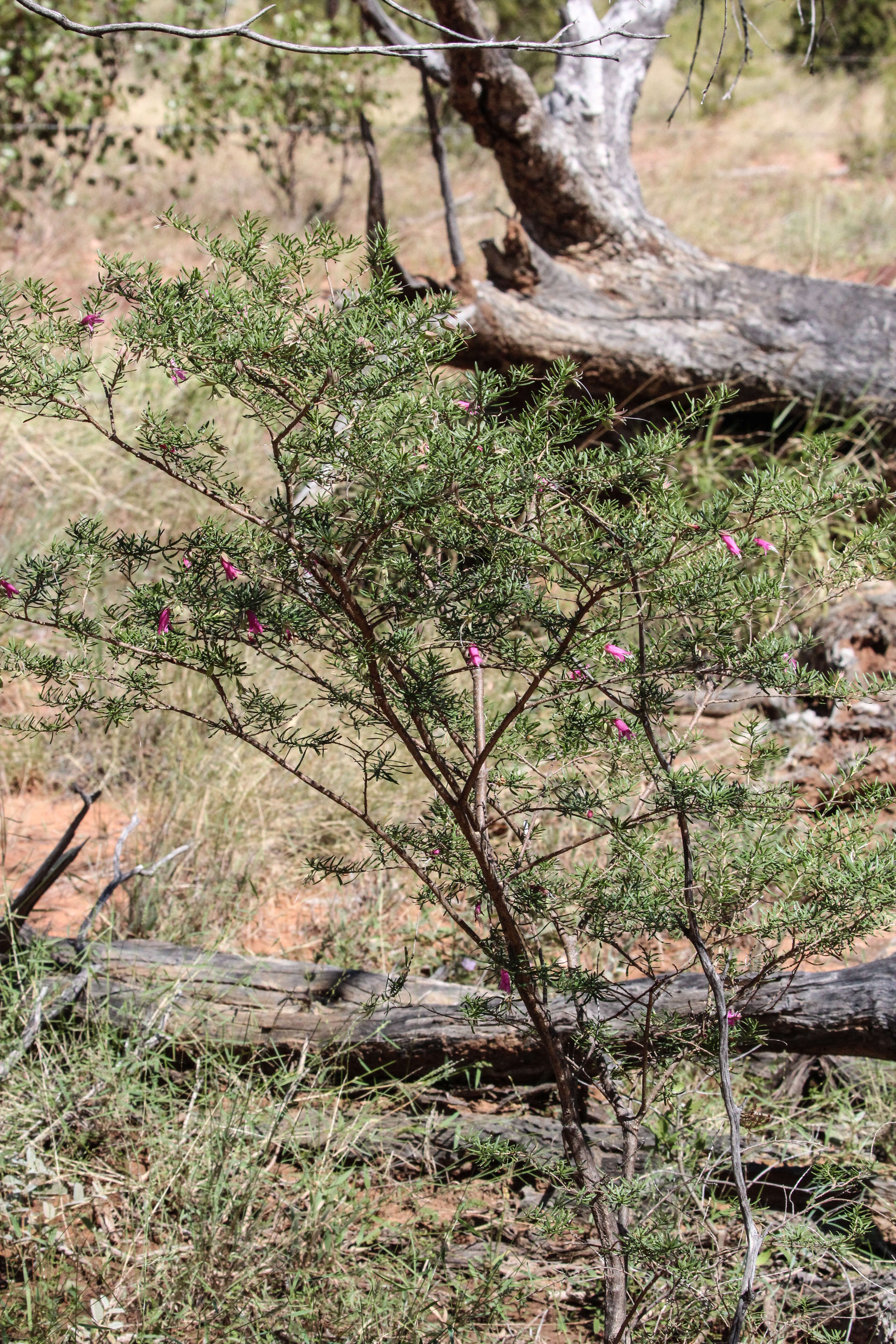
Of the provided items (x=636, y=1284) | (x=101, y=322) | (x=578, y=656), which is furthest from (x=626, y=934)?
(x=101, y=322)

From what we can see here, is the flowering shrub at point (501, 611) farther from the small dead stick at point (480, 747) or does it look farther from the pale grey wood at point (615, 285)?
the pale grey wood at point (615, 285)

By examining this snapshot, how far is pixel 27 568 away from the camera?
1.45m

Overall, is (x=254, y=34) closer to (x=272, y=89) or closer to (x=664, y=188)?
(x=272, y=89)

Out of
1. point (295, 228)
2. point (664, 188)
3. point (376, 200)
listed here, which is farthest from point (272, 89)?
point (376, 200)

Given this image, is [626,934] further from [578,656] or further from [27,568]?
[27,568]

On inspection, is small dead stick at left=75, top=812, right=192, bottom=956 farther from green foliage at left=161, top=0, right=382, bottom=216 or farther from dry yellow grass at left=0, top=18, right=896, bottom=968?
green foliage at left=161, top=0, right=382, bottom=216

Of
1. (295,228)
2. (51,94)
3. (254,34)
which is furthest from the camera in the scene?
(295,228)

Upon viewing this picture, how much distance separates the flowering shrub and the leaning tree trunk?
7.66 ft

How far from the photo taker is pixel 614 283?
425 cm

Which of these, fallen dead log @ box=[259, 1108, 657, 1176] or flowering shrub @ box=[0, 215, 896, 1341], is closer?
flowering shrub @ box=[0, 215, 896, 1341]

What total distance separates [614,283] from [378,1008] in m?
3.09

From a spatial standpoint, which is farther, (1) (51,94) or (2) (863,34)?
(2) (863,34)

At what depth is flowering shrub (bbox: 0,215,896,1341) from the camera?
3.90 ft

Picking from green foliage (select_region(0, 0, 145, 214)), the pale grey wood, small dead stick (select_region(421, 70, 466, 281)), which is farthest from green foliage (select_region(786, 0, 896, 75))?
small dead stick (select_region(421, 70, 466, 281))
